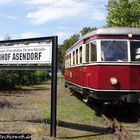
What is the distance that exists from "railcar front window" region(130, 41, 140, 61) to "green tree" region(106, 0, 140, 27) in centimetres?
1568

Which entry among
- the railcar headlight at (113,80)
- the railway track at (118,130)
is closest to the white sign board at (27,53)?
the railway track at (118,130)

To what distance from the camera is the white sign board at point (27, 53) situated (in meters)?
12.3

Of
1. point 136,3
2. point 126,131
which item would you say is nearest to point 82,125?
point 126,131

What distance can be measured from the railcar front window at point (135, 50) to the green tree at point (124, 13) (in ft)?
51.4

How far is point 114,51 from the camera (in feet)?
49.6

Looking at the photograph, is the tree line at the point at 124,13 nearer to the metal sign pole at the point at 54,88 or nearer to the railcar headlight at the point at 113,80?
the railcar headlight at the point at 113,80

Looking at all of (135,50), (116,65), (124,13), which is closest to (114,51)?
(116,65)

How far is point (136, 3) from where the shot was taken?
31.1 m

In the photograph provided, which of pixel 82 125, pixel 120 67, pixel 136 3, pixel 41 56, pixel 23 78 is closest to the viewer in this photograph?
pixel 41 56

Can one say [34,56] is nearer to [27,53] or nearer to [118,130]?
[27,53]

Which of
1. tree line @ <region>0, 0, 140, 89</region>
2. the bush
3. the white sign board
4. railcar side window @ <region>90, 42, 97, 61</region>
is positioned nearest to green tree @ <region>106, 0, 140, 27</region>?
tree line @ <region>0, 0, 140, 89</region>

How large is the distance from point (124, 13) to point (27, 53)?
19922 mm

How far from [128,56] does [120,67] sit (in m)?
0.47

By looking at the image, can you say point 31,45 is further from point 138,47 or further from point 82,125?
point 138,47
